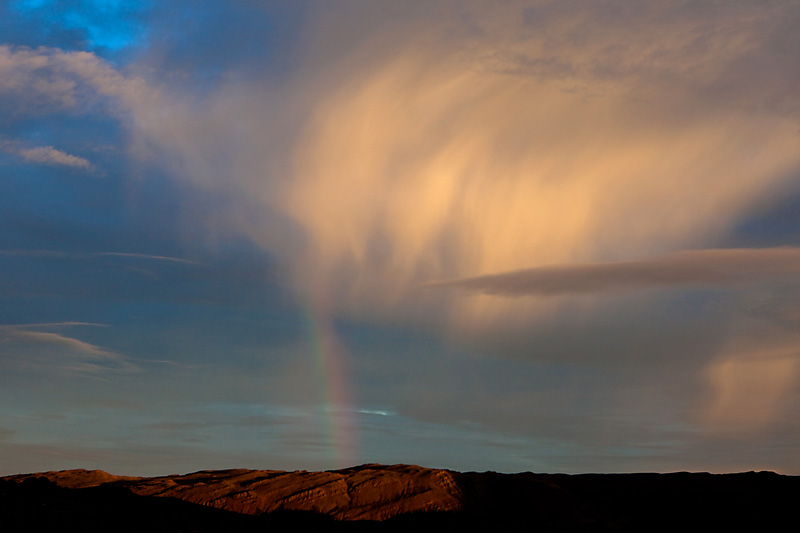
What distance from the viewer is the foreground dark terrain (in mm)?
73875

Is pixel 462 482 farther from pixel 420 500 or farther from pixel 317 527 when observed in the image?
pixel 317 527

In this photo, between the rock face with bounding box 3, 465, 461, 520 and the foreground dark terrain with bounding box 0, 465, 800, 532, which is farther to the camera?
the rock face with bounding box 3, 465, 461, 520

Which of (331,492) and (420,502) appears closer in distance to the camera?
(420,502)

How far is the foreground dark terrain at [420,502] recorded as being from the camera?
242ft

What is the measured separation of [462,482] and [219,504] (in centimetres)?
2635

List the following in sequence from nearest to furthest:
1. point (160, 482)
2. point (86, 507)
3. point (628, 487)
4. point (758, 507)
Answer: point (86, 507) < point (758, 507) < point (628, 487) < point (160, 482)

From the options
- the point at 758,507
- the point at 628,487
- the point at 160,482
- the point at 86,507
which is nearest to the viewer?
the point at 86,507

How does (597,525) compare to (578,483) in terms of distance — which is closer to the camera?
(597,525)

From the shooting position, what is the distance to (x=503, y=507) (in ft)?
269

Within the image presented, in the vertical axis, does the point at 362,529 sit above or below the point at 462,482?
below

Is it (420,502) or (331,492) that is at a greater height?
(331,492)

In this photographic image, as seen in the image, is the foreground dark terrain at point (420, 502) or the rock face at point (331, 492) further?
the rock face at point (331, 492)

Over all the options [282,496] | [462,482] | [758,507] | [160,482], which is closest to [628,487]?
[758,507]

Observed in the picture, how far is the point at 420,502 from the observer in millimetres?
81000
